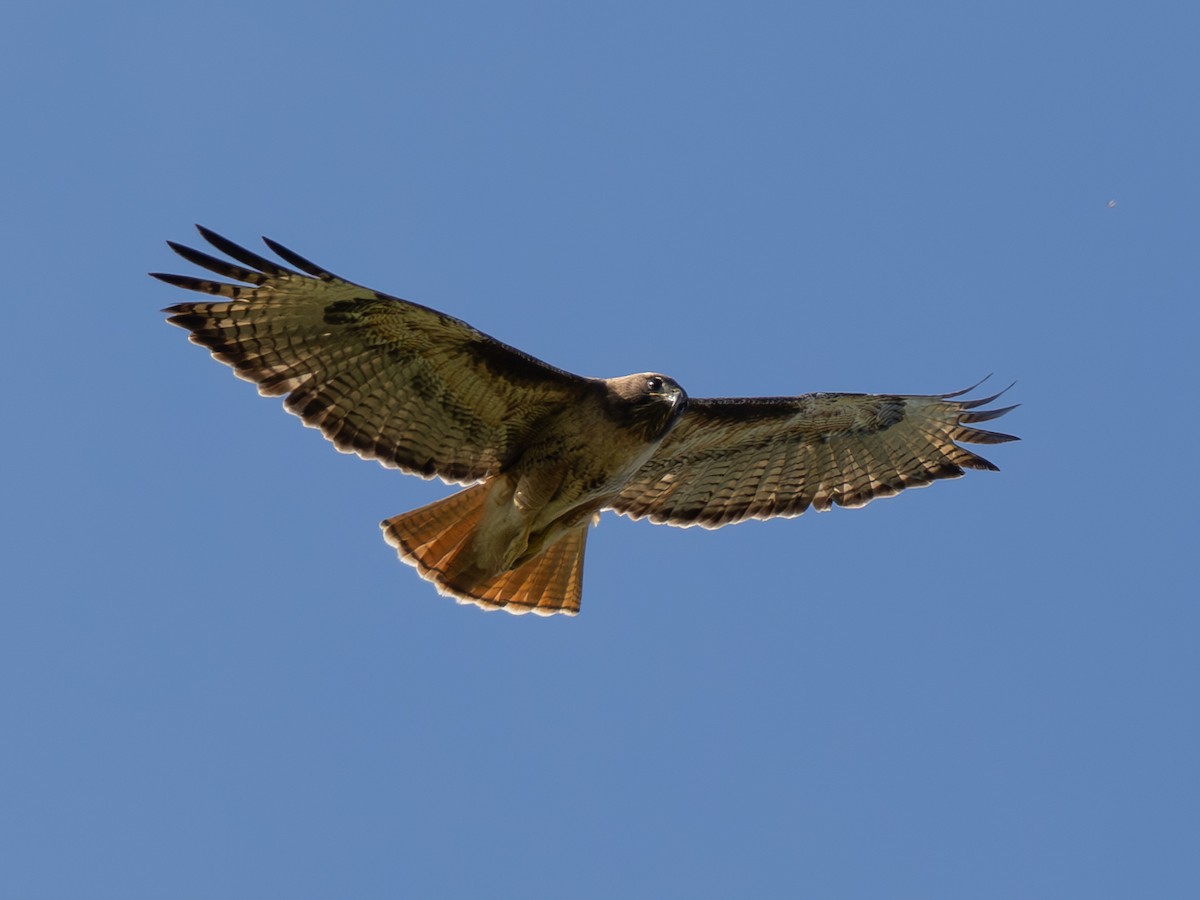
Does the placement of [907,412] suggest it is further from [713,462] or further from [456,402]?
[456,402]

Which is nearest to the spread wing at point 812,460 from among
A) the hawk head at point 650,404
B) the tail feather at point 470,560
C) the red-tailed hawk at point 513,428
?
the red-tailed hawk at point 513,428

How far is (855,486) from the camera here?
1284cm

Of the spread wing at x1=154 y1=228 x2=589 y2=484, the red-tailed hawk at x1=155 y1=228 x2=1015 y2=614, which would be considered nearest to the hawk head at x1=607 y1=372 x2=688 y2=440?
the red-tailed hawk at x1=155 y1=228 x2=1015 y2=614

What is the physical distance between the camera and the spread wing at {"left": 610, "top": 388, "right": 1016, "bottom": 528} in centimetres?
1233

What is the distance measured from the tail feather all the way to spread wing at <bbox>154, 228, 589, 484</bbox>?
29cm

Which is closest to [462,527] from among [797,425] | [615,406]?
[615,406]

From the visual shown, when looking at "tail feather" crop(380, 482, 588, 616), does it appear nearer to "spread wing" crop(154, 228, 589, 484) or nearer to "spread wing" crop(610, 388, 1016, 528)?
"spread wing" crop(154, 228, 589, 484)

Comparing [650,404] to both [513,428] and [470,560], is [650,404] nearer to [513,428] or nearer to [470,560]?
[513,428]

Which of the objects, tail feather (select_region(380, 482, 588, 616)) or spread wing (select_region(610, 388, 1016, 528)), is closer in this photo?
tail feather (select_region(380, 482, 588, 616))

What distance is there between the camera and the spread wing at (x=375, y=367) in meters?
10.5

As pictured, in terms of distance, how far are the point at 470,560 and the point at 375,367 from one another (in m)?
1.54

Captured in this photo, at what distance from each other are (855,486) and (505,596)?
282 cm

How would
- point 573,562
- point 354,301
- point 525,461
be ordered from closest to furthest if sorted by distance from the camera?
point 354,301 < point 525,461 < point 573,562

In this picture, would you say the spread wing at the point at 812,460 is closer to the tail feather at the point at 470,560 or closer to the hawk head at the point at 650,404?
the tail feather at the point at 470,560
